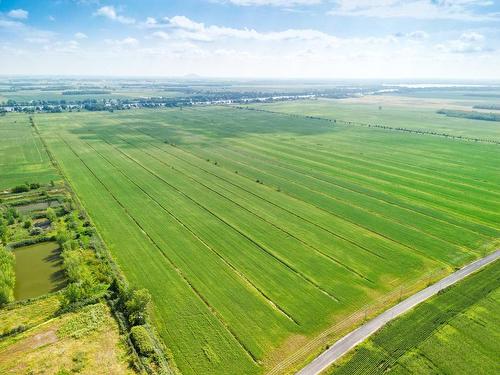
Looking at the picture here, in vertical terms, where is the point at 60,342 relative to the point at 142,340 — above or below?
below

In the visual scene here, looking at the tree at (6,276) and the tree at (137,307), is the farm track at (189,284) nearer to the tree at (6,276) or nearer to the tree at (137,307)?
the tree at (137,307)

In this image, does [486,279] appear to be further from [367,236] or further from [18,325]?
[18,325]

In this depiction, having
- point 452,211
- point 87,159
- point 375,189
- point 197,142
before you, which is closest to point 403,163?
point 375,189

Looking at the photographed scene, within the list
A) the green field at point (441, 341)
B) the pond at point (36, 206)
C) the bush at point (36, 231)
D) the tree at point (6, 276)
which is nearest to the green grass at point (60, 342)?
the tree at point (6, 276)

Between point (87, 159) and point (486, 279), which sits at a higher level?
point (87, 159)

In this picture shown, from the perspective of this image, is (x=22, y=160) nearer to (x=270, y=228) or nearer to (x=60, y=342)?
(x=270, y=228)

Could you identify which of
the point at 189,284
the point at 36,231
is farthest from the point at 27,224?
the point at 189,284
